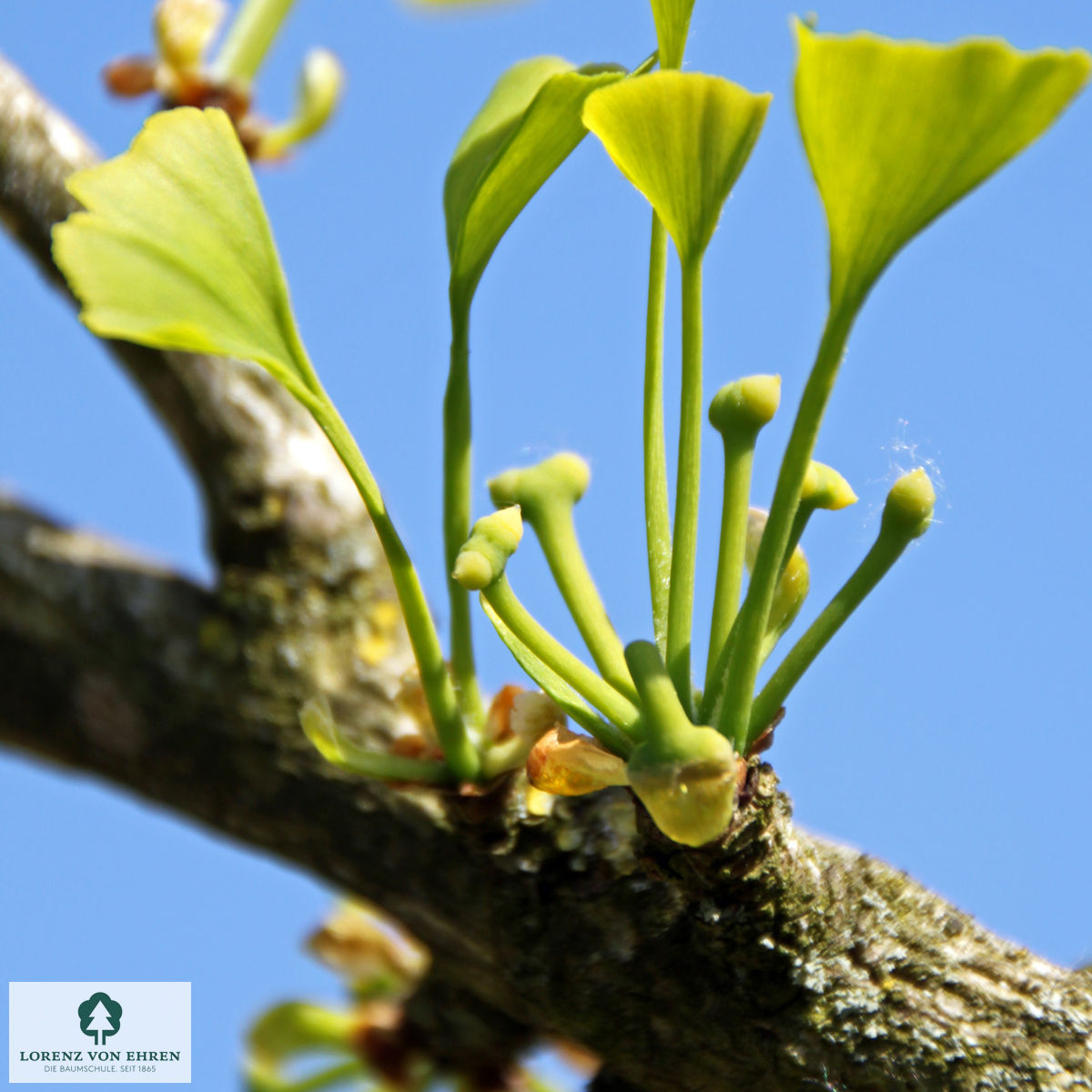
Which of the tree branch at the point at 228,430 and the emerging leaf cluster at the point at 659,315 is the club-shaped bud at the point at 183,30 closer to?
the tree branch at the point at 228,430

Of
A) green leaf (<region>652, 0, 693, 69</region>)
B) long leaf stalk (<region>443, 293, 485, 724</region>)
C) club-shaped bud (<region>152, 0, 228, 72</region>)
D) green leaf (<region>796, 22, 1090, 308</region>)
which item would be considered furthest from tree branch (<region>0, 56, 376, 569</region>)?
green leaf (<region>796, 22, 1090, 308</region>)

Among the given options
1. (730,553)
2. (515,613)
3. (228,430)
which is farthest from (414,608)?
(228,430)

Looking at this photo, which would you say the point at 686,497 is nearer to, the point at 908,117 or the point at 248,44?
the point at 908,117

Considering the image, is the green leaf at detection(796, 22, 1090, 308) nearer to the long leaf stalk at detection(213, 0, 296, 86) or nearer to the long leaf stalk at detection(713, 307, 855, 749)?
the long leaf stalk at detection(713, 307, 855, 749)

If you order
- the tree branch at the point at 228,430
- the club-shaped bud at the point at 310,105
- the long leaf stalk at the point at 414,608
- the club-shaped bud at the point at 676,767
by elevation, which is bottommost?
the club-shaped bud at the point at 676,767

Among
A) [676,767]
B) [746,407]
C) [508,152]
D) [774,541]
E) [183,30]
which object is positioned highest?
[183,30]

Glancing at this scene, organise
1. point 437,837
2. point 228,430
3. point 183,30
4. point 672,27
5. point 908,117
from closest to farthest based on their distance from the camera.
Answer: point 908,117, point 672,27, point 437,837, point 228,430, point 183,30

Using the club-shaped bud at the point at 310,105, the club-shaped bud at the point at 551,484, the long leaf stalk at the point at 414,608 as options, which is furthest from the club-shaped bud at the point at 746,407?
the club-shaped bud at the point at 310,105
